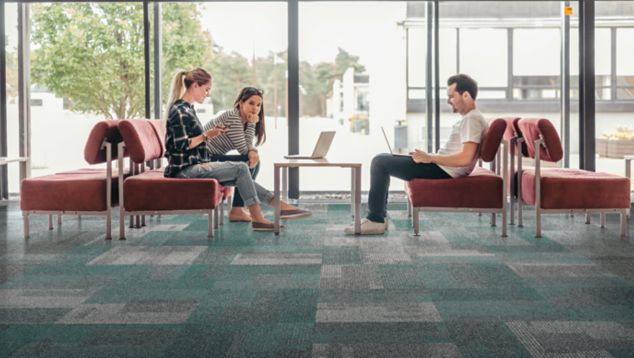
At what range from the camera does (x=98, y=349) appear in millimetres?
2652

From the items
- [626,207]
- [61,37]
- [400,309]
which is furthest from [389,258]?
[61,37]

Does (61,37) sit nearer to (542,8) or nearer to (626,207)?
(542,8)

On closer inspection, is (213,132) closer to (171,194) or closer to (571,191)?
(171,194)

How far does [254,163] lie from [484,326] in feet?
9.75

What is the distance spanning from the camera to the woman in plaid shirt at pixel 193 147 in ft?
17.0

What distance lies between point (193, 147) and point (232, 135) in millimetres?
475

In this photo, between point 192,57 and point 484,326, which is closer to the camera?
point 484,326

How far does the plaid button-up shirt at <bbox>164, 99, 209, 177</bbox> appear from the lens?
5.17 metres

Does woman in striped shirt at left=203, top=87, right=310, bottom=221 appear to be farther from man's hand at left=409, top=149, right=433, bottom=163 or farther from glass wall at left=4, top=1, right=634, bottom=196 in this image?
glass wall at left=4, top=1, right=634, bottom=196

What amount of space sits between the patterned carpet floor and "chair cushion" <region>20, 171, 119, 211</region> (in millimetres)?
241

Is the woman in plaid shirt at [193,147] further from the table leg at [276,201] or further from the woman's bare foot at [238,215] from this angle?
the woman's bare foot at [238,215]

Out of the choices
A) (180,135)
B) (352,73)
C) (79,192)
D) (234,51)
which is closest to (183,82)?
(180,135)

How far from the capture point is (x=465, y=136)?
5090 mm

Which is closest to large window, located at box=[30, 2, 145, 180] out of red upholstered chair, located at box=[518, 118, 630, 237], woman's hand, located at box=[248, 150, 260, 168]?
woman's hand, located at box=[248, 150, 260, 168]
